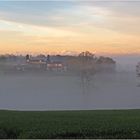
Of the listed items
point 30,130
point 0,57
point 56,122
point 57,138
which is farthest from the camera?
point 0,57

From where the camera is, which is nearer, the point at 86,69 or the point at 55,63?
the point at 86,69

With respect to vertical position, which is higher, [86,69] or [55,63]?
[55,63]

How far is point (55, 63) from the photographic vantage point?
60.6ft

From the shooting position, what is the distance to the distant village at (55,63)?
18.1m

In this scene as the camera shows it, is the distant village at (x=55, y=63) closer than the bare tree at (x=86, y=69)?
No

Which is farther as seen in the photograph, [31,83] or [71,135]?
[31,83]

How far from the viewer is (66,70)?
18.3 metres

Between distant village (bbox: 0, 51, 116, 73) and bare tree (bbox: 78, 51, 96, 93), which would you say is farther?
distant village (bbox: 0, 51, 116, 73)

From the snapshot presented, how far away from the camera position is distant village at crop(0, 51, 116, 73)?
18078mm

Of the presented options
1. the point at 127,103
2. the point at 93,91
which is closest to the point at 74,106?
the point at 93,91

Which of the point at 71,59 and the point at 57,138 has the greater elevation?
the point at 71,59

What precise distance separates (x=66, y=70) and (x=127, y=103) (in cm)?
282

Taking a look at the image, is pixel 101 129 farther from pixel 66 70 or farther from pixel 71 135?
pixel 66 70

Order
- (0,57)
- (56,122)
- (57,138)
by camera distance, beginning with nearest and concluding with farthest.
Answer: (57,138), (56,122), (0,57)
